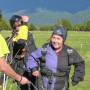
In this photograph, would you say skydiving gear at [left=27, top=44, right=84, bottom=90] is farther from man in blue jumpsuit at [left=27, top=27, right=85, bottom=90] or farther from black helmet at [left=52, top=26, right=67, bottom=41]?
black helmet at [left=52, top=26, right=67, bottom=41]

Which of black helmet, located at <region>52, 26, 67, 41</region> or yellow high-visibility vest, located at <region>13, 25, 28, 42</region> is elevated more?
black helmet, located at <region>52, 26, 67, 41</region>

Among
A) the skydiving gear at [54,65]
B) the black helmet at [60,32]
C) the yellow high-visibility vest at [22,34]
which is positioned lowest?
the skydiving gear at [54,65]

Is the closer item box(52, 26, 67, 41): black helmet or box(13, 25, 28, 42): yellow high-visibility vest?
box(52, 26, 67, 41): black helmet

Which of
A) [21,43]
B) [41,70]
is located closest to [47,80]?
[41,70]

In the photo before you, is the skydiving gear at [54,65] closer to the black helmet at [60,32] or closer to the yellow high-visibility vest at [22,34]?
the black helmet at [60,32]

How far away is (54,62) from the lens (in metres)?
8.87

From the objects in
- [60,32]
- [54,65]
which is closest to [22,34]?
[60,32]

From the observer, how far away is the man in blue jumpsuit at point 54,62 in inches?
348

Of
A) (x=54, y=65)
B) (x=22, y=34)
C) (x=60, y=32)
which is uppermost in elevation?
(x=60, y=32)

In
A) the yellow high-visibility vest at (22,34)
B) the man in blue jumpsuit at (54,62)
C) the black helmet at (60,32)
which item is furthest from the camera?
the yellow high-visibility vest at (22,34)

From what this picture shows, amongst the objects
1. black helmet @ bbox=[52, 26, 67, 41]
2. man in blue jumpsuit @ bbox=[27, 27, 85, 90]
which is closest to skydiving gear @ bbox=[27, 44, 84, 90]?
man in blue jumpsuit @ bbox=[27, 27, 85, 90]

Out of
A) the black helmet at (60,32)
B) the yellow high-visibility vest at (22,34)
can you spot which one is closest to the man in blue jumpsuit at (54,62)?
the black helmet at (60,32)

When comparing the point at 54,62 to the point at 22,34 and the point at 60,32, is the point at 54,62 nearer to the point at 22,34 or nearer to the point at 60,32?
the point at 60,32

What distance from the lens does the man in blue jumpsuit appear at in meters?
8.84
